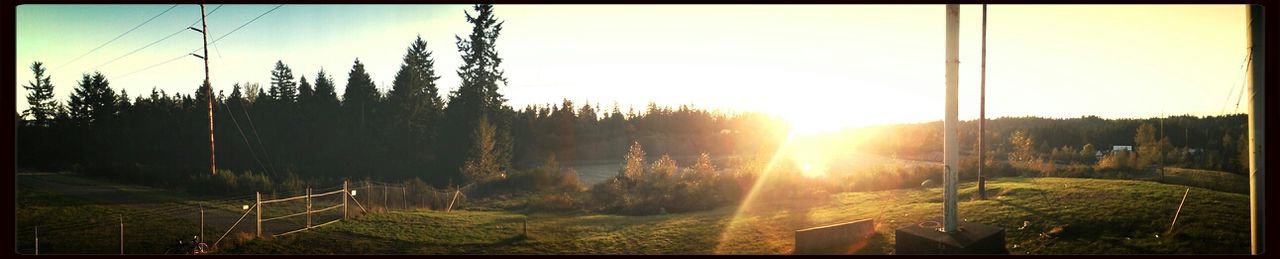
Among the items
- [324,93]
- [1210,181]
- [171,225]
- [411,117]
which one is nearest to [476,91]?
[411,117]

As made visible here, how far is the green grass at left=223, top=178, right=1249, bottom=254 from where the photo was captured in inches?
377

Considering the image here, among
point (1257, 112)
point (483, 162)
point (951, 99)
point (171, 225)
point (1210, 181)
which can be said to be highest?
point (951, 99)

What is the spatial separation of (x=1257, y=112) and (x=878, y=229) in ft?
19.6

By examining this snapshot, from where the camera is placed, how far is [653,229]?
15.4 m

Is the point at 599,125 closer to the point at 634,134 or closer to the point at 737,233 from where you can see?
the point at 634,134

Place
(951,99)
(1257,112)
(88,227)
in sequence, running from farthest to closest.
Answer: (88,227)
(951,99)
(1257,112)

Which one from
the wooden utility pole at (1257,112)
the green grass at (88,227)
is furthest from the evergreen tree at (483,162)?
the wooden utility pole at (1257,112)

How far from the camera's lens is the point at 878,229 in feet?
39.3

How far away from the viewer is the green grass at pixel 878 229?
9.59m

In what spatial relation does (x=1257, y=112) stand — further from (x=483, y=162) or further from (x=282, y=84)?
(x=282, y=84)

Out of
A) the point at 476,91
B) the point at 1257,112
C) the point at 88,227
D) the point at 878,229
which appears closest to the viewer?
the point at 1257,112

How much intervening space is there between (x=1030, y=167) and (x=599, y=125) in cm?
6112

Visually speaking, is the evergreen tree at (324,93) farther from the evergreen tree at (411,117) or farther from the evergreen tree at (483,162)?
the evergreen tree at (483,162)

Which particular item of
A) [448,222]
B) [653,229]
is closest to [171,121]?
[448,222]
